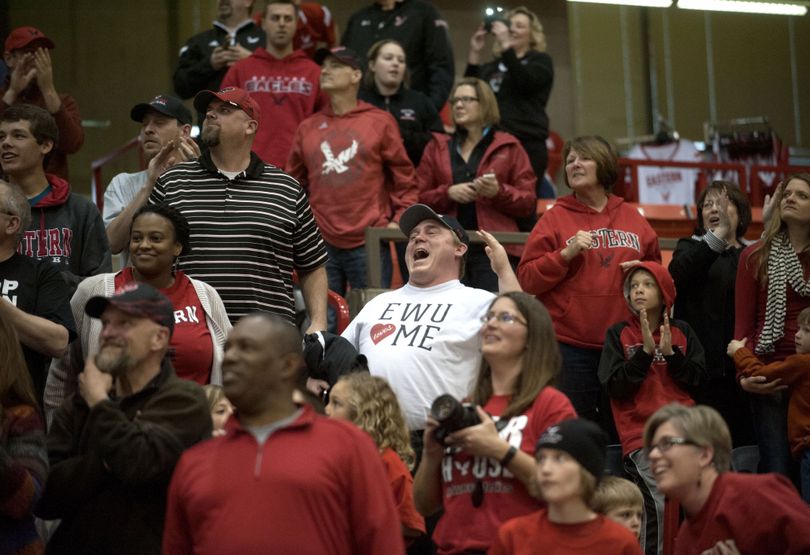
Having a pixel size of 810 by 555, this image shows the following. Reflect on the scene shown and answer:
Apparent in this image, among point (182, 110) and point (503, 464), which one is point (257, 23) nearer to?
point (182, 110)

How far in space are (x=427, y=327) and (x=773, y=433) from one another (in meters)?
2.07

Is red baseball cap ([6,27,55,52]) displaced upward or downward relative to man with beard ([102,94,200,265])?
upward

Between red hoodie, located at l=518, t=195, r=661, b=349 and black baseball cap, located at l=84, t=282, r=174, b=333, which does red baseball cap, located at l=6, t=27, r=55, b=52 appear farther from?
black baseball cap, located at l=84, t=282, r=174, b=333

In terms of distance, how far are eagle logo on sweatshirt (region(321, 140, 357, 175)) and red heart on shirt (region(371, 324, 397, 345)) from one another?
8.57ft

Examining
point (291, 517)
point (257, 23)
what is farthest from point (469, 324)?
point (257, 23)

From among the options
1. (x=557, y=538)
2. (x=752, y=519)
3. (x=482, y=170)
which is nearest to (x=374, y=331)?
(x=557, y=538)

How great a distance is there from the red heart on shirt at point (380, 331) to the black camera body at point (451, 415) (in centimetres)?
141

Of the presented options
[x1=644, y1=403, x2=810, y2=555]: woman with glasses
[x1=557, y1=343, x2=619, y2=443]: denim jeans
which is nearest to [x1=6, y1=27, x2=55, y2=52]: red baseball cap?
[x1=557, y1=343, x2=619, y2=443]: denim jeans

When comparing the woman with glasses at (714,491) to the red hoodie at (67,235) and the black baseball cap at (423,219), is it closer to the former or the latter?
the black baseball cap at (423,219)

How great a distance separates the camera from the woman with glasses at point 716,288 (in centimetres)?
719

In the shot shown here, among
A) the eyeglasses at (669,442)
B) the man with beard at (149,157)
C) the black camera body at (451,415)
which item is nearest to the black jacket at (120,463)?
the black camera body at (451,415)

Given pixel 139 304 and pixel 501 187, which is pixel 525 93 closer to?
pixel 501 187

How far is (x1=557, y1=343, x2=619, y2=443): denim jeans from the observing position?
6926mm

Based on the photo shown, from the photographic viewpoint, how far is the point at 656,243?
288 inches
